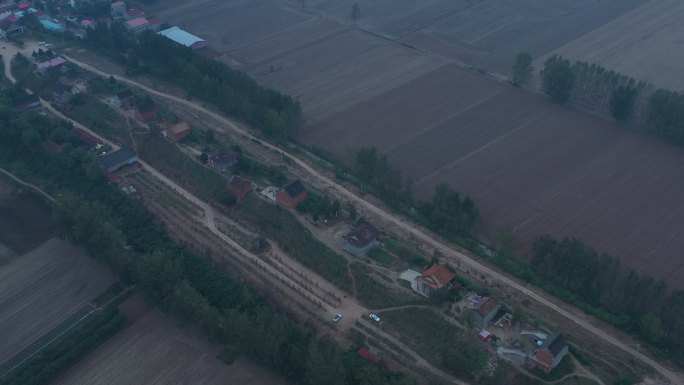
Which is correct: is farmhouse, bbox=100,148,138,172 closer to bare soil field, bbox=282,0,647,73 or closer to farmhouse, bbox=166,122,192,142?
farmhouse, bbox=166,122,192,142

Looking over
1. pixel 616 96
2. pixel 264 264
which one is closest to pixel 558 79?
pixel 616 96

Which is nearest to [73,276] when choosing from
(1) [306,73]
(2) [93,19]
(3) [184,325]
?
(3) [184,325]

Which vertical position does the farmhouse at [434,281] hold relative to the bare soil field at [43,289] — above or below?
above

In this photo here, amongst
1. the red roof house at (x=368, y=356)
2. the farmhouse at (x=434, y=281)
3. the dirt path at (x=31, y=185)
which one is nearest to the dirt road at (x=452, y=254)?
the farmhouse at (x=434, y=281)

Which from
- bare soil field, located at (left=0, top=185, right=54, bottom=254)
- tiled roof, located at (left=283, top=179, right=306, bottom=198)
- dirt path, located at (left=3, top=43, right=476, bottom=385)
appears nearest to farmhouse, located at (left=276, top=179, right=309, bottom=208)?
tiled roof, located at (left=283, top=179, right=306, bottom=198)

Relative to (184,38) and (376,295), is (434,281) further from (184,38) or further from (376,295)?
(184,38)

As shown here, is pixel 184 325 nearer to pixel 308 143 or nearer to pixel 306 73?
pixel 308 143

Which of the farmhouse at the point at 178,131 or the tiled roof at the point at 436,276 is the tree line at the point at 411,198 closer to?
the tiled roof at the point at 436,276
